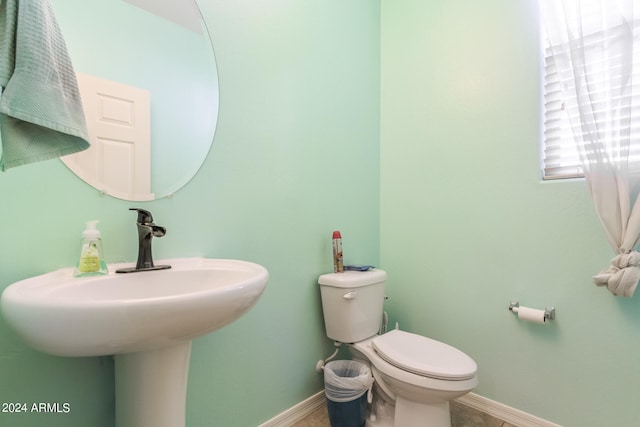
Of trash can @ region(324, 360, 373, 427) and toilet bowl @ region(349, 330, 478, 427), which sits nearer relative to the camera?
toilet bowl @ region(349, 330, 478, 427)

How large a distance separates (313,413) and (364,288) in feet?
2.14

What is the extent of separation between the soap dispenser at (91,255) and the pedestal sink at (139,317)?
0.09ft

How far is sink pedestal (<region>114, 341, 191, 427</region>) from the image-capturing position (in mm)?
794

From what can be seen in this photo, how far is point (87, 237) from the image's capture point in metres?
0.83

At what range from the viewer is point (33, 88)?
630mm

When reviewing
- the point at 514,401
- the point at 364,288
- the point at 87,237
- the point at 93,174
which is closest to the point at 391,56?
the point at 364,288

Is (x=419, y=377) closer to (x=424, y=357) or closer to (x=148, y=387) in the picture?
(x=424, y=357)

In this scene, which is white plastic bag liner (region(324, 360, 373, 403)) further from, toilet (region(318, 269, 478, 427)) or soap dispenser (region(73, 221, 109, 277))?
soap dispenser (region(73, 221, 109, 277))

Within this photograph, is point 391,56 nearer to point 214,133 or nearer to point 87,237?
point 214,133

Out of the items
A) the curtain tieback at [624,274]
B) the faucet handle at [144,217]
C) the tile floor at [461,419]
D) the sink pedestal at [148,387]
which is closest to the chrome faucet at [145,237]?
the faucet handle at [144,217]

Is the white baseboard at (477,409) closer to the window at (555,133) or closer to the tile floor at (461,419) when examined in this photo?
the tile floor at (461,419)

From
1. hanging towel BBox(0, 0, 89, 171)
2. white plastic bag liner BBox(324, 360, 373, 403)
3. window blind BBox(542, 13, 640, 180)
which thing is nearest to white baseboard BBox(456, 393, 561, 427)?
white plastic bag liner BBox(324, 360, 373, 403)

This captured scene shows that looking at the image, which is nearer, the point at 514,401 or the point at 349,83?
the point at 514,401

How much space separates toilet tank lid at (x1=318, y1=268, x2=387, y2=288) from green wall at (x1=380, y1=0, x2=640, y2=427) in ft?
1.17
